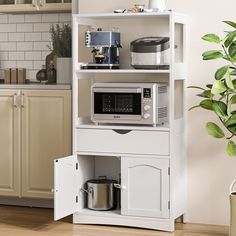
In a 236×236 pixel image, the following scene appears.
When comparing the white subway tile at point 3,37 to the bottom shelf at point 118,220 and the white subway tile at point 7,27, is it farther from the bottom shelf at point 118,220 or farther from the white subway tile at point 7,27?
the bottom shelf at point 118,220

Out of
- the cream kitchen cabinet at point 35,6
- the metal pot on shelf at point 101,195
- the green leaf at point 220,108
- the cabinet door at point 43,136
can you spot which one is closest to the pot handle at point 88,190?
the metal pot on shelf at point 101,195

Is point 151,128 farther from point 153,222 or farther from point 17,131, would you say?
point 17,131

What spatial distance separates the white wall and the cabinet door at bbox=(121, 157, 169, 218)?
35 cm

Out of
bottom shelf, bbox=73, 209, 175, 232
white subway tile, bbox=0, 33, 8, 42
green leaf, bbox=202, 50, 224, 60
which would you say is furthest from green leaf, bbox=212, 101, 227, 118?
white subway tile, bbox=0, 33, 8, 42

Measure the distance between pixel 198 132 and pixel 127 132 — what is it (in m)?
0.53

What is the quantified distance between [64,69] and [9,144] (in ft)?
2.36

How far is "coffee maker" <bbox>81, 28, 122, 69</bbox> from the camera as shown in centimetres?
495

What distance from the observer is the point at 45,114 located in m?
5.37

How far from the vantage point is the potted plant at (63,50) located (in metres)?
5.41

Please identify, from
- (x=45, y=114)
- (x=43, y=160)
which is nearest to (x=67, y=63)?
(x=45, y=114)

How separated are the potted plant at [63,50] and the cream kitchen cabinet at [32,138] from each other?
18cm

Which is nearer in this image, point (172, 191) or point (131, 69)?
point (172, 191)

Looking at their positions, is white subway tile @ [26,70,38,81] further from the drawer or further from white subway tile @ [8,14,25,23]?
the drawer

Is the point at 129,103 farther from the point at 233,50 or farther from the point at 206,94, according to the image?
the point at 233,50
